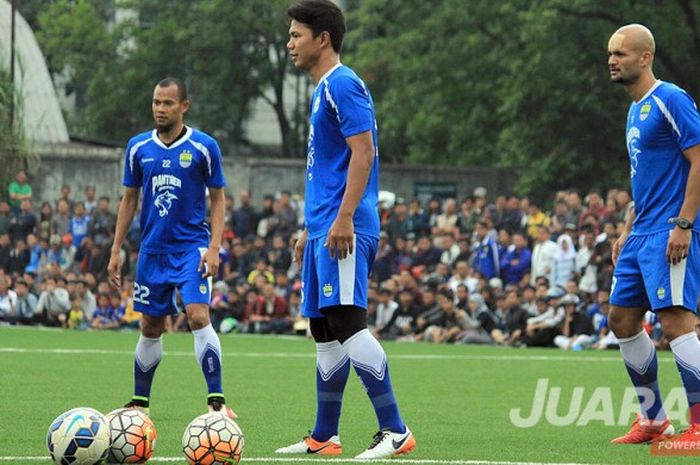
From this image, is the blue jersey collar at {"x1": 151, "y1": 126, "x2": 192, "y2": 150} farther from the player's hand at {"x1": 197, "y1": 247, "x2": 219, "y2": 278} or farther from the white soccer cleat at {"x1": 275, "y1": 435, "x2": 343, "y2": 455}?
the white soccer cleat at {"x1": 275, "y1": 435, "x2": 343, "y2": 455}

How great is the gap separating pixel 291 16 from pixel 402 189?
3086 cm

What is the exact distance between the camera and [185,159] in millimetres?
10969

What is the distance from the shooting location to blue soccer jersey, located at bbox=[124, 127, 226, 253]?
10930 mm

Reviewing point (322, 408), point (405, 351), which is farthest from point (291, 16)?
point (405, 351)

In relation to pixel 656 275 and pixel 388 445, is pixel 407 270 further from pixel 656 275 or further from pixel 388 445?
pixel 388 445

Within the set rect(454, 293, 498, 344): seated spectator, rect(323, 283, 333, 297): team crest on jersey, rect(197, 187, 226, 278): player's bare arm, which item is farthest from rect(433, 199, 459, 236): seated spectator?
rect(323, 283, 333, 297): team crest on jersey

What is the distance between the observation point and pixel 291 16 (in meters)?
8.72

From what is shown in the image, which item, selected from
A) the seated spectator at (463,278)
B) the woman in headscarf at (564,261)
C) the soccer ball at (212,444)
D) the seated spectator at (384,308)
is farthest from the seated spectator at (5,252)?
the soccer ball at (212,444)

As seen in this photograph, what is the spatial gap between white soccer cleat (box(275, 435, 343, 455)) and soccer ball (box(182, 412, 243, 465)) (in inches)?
39.8

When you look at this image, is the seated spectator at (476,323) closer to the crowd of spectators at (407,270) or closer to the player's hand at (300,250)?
the crowd of spectators at (407,270)

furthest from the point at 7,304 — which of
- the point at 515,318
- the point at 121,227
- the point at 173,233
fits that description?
the point at 173,233

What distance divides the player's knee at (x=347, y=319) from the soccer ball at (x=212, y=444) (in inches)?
37.9

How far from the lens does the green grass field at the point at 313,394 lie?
9.15m

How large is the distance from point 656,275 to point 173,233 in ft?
12.1
